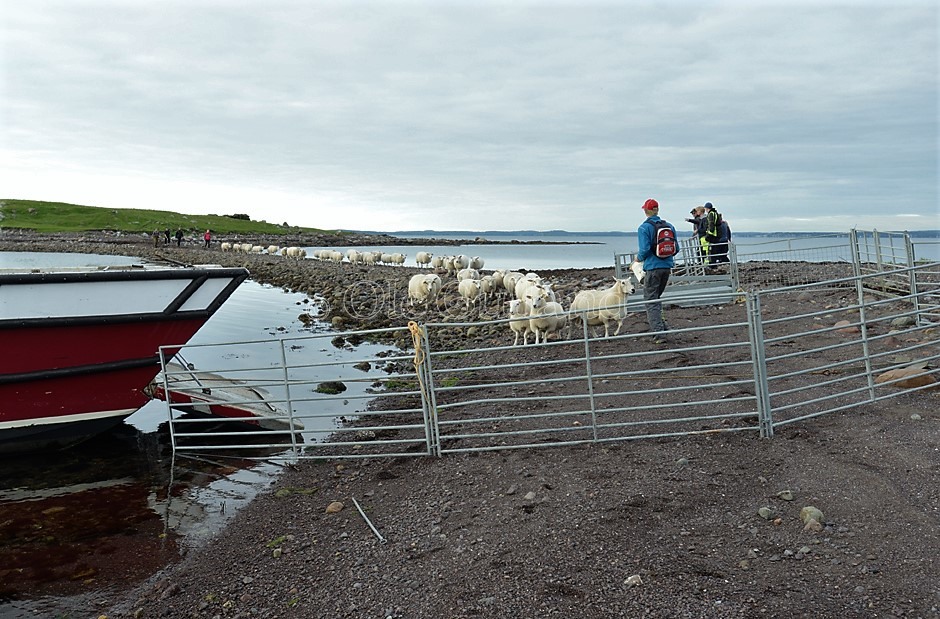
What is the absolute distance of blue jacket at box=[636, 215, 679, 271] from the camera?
11.2 m

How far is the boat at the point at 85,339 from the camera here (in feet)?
29.9

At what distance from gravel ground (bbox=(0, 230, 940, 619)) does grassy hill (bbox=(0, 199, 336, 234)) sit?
328 feet

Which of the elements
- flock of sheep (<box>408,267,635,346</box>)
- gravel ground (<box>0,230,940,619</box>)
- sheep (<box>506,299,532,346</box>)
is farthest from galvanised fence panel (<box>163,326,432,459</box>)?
flock of sheep (<box>408,267,635,346</box>)

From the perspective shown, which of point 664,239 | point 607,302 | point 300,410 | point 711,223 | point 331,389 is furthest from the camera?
point 711,223

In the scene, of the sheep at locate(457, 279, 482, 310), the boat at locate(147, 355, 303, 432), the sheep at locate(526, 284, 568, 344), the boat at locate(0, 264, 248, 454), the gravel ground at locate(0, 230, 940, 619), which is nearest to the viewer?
the gravel ground at locate(0, 230, 940, 619)

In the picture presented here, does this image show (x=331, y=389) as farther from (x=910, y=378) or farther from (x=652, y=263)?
(x=910, y=378)

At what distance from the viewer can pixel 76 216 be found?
115 metres

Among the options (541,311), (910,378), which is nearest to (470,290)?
(541,311)

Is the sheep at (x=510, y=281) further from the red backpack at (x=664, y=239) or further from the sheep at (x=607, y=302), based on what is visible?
the red backpack at (x=664, y=239)

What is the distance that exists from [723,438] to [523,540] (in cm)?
272

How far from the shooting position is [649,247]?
1125 centimetres

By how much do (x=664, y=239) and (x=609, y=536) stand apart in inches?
276

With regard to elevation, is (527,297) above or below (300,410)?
above

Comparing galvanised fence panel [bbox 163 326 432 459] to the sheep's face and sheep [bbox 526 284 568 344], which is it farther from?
the sheep's face
